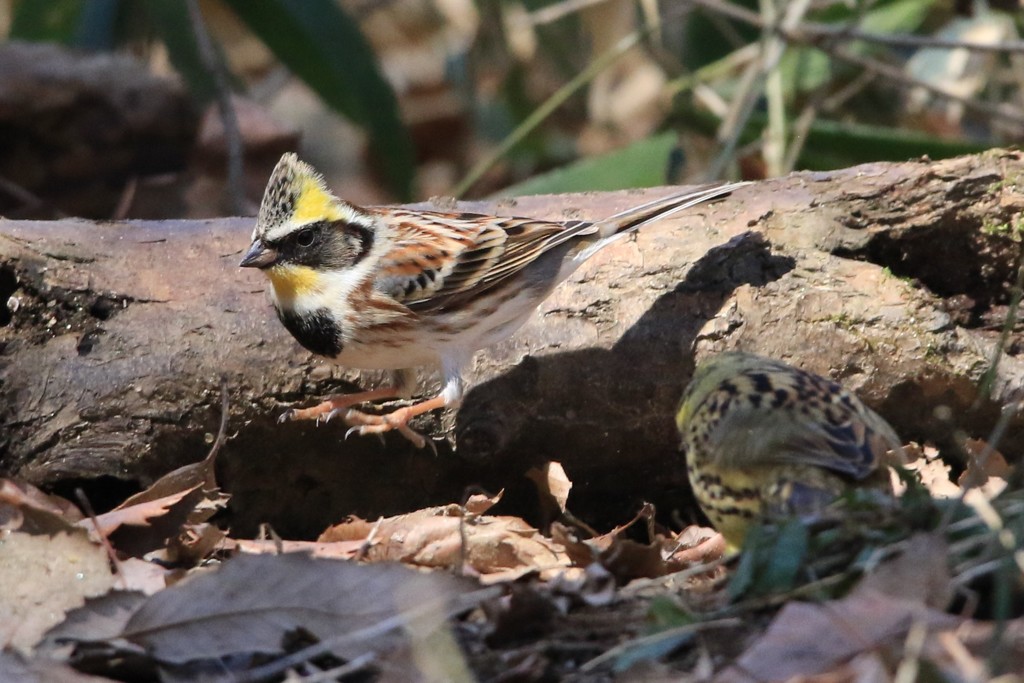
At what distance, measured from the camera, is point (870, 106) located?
10.9 metres

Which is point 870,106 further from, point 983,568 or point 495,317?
point 983,568

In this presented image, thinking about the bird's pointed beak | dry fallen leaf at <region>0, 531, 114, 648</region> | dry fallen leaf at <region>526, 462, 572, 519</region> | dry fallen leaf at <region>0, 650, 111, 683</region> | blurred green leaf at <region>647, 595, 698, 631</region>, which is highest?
the bird's pointed beak

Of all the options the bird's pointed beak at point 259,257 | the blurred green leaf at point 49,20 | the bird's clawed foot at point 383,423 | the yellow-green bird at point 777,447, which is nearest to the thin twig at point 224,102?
the blurred green leaf at point 49,20

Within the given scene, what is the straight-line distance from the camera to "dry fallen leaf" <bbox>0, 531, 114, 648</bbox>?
408 centimetres

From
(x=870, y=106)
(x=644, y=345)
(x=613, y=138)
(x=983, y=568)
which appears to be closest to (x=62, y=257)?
(x=644, y=345)

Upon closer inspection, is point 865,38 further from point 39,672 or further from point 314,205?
point 39,672

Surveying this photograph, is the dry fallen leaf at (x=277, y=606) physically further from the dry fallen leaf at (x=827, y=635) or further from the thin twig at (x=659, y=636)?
the dry fallen leaf at (x=827, y=635)

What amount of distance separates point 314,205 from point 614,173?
10.6ft

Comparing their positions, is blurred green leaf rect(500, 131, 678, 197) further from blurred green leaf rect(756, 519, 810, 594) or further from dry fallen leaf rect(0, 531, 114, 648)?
blurred green leaf rect(756, 519, 810, 594)

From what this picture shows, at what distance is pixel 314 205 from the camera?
5.79 meters

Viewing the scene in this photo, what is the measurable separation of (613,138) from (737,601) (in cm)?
1008

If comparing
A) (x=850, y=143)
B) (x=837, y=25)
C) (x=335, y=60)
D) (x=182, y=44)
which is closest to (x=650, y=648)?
(x=850, y=143)

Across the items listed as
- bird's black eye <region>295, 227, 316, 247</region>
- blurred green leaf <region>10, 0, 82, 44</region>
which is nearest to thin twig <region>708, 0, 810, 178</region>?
bird's black eye <region>295, 227, 316, 247</region>

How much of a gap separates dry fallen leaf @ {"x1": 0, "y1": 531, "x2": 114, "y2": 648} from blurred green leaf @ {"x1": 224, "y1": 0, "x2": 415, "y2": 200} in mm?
5601
